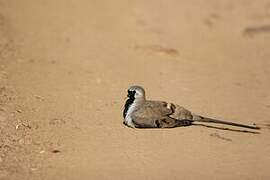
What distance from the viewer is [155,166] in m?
6.43

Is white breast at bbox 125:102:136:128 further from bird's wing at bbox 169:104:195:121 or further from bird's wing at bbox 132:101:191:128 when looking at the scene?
bird's wing at bbox 169:104:195:121

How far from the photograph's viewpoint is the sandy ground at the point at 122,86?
6523 millimetres

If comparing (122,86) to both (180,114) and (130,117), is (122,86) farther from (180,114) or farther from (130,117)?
(180,114)

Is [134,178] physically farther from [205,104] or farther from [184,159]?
[205,104]

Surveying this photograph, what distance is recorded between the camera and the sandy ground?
21.4ft

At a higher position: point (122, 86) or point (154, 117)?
point (122, 86)

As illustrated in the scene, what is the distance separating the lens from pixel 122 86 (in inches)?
368

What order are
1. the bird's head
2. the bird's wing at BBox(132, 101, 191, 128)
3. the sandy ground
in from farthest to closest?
the bird's head, the bird's wing at BBox(132, 101, 191, 128), the sandy ground

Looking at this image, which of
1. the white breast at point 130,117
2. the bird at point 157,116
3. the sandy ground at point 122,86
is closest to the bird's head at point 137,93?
the bird at point 157,116

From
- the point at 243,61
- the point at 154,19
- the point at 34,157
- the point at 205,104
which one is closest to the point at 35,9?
the point at 154,19

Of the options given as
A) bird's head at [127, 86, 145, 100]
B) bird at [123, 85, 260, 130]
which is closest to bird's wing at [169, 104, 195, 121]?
bird at [123, 85, 260, 130]

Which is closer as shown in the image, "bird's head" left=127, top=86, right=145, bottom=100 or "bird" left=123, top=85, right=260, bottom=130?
"bird" left=123, top=85, right=260, bottom=130

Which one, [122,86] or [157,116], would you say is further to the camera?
[122,86]

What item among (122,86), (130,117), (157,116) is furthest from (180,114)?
(122,86)
